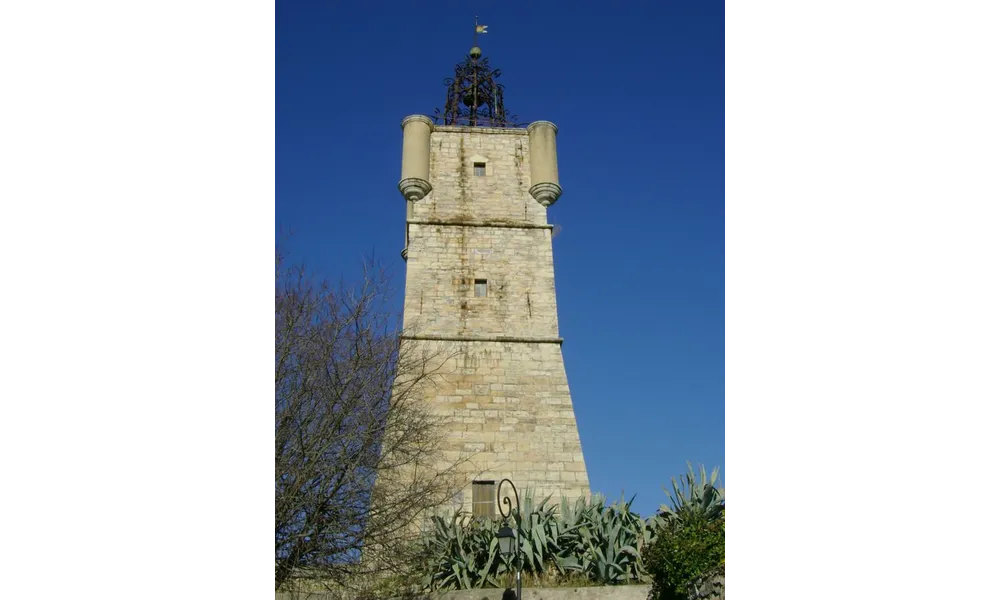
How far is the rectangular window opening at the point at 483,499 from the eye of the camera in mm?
17125

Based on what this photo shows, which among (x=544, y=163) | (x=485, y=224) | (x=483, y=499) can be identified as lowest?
(x=483, y=499)

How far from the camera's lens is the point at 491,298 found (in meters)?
19.5

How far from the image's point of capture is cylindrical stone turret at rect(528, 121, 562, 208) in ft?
67.2

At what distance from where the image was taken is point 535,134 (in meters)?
21.2

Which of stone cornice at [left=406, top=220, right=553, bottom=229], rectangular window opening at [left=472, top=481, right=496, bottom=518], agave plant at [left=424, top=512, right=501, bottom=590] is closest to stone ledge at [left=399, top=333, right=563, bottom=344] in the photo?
stone cornice at [left=406, top=220, right=553, bottom=229]

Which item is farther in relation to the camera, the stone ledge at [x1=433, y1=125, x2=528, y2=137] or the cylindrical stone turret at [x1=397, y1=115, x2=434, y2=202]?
the stone ledge at [x1=433, y1=125, x2=528, y2=137]

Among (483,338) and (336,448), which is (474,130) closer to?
(483,338)

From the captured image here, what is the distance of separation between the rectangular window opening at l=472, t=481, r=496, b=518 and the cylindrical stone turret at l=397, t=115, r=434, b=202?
6945 millimetres

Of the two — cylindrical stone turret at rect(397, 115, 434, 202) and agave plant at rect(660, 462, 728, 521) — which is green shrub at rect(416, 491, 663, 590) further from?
cylindrical stone turret at rect(397, 115, 434, 202)

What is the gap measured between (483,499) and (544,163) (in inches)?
321

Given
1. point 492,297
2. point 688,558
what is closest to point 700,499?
point 688,558

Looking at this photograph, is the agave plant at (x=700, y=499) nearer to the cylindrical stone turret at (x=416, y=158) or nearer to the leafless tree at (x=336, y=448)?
the leafless tree at (x=336, y=448)

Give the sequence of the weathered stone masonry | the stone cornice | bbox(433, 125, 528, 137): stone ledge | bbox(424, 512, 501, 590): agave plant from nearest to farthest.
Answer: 1. bbox(424, 512, 501, 590): agave plant
2. the weathered stone masonry
3. the stone cornice
4. bbox(433, 125, 528, 137): stone ledge
